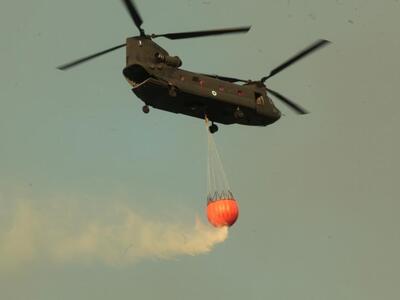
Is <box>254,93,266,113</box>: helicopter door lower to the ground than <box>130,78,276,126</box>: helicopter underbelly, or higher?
higher

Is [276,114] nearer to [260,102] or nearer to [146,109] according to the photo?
[260,102]

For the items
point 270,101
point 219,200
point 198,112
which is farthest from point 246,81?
point 219,200

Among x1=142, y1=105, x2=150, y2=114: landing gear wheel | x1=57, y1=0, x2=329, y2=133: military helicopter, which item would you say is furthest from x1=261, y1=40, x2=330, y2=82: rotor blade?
x1=142, y1=105, x2=150, y2=114: landing gear wheel

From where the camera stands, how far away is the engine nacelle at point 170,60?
44.8 metres

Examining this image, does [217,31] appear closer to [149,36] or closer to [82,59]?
[149,36]

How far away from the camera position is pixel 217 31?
43719 mm

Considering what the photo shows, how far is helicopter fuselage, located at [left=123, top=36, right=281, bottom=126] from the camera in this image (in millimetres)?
43969

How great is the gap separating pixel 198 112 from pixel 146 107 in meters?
3.10

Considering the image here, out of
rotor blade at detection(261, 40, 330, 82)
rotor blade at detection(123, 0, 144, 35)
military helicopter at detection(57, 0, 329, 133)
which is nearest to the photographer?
rotor blade at detection(123, 0, 144, 35)

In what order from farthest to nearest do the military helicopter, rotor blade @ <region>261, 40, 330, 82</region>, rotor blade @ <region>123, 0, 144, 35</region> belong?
1. rotor blade @ <region>261, 40, 330, 82</region>
2. the military helicopter
3. rotor blade @ <region>123, 0, 144, 35</region>

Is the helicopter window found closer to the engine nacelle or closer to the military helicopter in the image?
the military helicopter

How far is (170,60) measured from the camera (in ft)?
148

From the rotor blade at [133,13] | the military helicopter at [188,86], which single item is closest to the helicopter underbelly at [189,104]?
the military helicopter at [188,86]

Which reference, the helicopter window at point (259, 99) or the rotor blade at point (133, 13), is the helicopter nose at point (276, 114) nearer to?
the helicopter window at point (259, 99)
